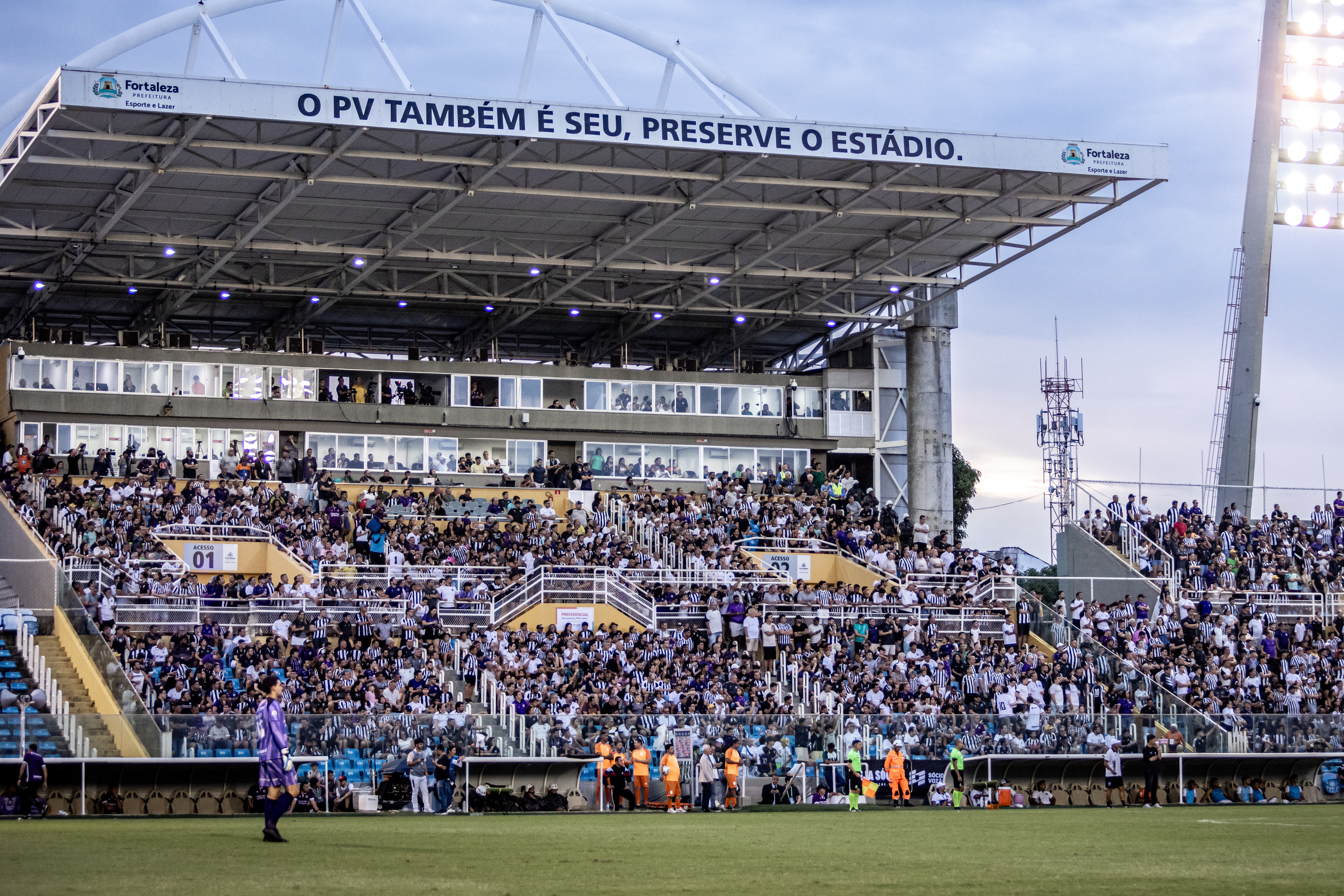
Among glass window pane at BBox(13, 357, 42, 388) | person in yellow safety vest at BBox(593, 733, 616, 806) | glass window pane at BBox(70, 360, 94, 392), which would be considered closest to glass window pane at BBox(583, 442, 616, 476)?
glass window pane at BBox(70, 360, 94, 392)

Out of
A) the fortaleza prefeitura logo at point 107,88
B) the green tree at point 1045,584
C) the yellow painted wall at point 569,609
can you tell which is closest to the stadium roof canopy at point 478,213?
the fortaleza prefeitura logo at point 107,88

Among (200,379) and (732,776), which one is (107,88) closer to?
(200,379)

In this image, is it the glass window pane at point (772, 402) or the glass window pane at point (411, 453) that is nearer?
the glass window pane at point (411, 453)

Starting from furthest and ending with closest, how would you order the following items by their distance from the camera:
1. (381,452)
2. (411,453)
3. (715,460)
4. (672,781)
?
1. (715,460)
2. (411,453)
3. (381,452)
4. (672,781)

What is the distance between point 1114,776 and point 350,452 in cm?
3106

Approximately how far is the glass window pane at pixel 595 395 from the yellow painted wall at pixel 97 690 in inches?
1049

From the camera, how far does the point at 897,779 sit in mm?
27672

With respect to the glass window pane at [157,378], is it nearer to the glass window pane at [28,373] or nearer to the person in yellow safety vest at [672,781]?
the glass window pane at [28,373]

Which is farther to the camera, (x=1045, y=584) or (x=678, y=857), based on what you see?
(x=1045, y=584)

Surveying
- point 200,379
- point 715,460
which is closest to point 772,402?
point 715,460

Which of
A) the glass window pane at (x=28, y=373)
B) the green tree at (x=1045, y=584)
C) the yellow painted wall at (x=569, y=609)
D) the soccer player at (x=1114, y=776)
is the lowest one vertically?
the soccer player at (x=1114, y=776)

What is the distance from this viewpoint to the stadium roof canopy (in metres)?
37.3

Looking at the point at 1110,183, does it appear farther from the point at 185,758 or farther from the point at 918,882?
the point at 918,882

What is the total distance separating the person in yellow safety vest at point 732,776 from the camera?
2680cm
